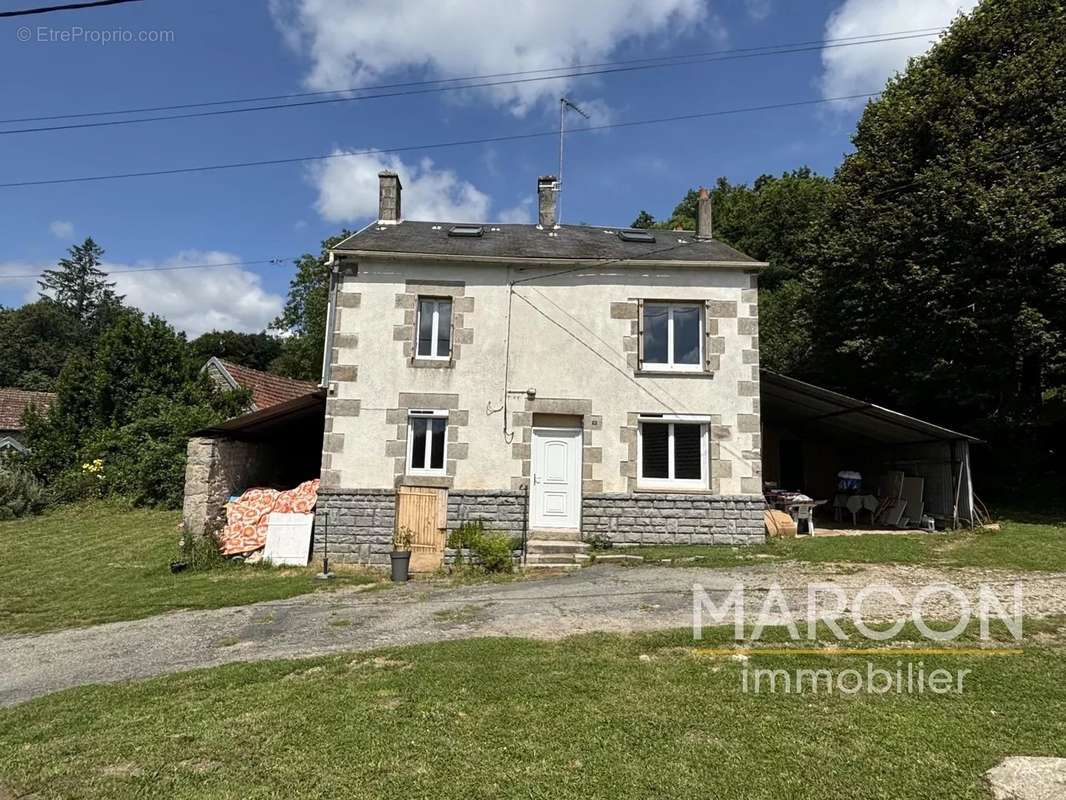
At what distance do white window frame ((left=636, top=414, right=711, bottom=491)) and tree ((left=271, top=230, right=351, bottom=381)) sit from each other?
26744mm

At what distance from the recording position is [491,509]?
469 inches

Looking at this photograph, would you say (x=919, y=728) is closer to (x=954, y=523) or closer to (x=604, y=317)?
(x=604, y=317)

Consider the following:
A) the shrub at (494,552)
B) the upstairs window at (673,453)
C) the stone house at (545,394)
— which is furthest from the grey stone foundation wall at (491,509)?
the upstairs window at (673,453)

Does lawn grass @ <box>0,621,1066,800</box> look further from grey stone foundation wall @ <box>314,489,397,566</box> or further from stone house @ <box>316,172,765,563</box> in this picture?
stone house @ <box>316,172,765,563</box>

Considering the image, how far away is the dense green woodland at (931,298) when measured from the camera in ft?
49.5

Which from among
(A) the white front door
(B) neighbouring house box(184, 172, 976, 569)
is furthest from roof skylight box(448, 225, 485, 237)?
(A) the white front door

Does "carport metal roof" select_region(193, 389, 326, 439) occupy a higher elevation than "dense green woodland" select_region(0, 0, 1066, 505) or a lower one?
lower

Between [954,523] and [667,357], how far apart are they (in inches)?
293

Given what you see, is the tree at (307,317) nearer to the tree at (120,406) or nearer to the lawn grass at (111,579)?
the tree at (120,406)

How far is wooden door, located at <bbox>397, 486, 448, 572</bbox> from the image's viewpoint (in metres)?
11.8

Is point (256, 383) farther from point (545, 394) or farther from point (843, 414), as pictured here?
point (843, 414)

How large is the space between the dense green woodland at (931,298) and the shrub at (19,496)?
2.58 feet

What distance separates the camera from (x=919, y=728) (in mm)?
4043

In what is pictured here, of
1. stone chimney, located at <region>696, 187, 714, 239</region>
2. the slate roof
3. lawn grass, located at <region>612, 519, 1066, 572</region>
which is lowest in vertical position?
lawn grass, located at <region>612, 519, 1066, 572</region>
